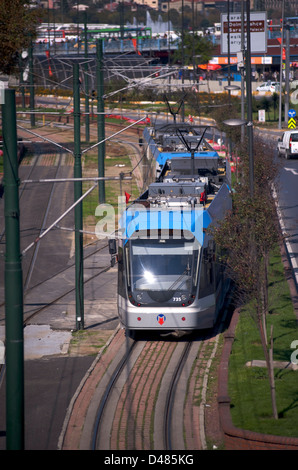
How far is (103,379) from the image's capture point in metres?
14.4

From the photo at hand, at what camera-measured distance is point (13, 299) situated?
920cm

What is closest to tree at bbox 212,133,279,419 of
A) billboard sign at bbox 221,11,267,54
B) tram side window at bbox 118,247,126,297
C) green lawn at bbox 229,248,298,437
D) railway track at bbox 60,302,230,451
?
green lawn at bbox 229,248,298,437

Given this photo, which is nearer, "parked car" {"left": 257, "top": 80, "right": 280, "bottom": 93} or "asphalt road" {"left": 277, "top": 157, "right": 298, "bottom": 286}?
"asphalt road" {"left": 277, "top": 157, "right": 298, "bottom": 286}

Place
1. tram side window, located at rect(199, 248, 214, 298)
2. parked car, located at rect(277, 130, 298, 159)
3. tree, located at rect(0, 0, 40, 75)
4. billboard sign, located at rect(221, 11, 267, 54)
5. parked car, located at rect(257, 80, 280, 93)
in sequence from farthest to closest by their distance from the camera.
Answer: parked car, located at rect(257, 80, 280, 93) → billboard sign, located at rect(221, 11, 267, 54) → parked car, located at rect(277, 130, 298, 159) → tree, located at rect(0, 0, 40, 75) → tram side window, located at rect(199, 248, 214, 298)

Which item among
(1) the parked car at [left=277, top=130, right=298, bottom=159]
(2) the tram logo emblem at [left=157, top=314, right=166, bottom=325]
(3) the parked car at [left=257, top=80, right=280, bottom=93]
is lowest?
(2) the tram logo emblem at [left=157, top=314, right=166, bottom=325]

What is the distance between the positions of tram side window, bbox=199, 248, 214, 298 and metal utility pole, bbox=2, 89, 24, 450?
7313mm

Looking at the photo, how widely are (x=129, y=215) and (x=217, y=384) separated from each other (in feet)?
14.8

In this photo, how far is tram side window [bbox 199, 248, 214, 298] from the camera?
16.1m

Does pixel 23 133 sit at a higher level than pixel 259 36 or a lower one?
lower

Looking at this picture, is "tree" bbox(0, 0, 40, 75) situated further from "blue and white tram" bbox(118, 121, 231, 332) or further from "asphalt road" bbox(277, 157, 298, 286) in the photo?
"blue and white tram" bbox(118, 121, 231, 332)

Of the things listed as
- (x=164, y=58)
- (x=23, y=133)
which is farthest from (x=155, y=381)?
(x=164, y=58)

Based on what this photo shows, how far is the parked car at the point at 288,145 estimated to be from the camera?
4256 cm

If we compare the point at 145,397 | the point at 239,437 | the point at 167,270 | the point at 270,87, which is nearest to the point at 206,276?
the point at 167,270
